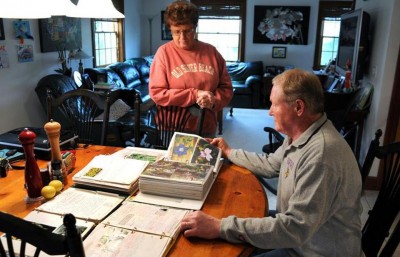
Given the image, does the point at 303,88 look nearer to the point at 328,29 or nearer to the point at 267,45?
the point at 267,45

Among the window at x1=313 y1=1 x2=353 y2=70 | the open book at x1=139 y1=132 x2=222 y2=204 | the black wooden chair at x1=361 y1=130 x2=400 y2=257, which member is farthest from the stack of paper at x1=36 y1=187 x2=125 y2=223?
the window at x1=313 y1=1 x2=353 y2=70

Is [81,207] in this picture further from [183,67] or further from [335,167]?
[183,67]

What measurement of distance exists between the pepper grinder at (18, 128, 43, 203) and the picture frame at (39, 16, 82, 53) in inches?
128

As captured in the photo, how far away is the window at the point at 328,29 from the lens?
23.5 ft

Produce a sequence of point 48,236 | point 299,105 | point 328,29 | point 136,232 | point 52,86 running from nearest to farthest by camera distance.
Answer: point 48,236 → point 136,232 → point 299,105 → point 52,86 → point 328,29

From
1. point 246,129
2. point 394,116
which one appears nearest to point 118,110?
point 246,129

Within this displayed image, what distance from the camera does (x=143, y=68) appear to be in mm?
Result: 6680

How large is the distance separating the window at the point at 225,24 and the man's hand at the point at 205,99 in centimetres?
618

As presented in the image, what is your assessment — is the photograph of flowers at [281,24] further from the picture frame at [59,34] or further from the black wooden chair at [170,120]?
the black wooden chair at [170,120]

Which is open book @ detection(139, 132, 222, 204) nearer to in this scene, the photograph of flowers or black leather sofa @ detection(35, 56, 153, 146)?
black leather sofa @ detection(35, 56, 153, 146)

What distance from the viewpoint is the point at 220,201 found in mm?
1312

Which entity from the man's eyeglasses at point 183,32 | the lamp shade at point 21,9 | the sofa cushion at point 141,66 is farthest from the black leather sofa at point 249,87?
the lamp shade at point 21,9

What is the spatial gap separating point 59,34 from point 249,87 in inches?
151

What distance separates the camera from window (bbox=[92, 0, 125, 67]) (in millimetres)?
5710
